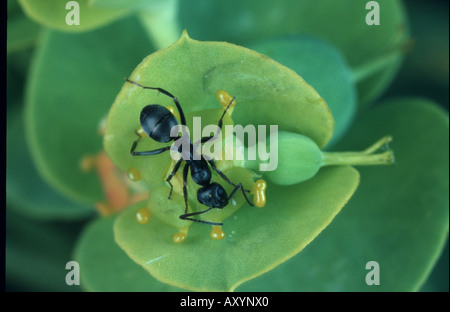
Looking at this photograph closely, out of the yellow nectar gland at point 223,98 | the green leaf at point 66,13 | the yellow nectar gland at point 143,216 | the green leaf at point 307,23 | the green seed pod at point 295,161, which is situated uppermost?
the green leaf at point 307,23

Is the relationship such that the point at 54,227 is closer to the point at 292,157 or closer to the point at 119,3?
the point at 119,3

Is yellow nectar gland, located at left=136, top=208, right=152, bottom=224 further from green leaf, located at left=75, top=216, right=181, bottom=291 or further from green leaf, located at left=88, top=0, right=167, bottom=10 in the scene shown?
green leaf, located at left=88, top=0, right=167, bottom=10

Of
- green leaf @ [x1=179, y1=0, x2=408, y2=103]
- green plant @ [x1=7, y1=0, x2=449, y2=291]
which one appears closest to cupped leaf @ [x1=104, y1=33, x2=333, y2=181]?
green plant @ [x1=7, y1=0, x2=449, y2=291]

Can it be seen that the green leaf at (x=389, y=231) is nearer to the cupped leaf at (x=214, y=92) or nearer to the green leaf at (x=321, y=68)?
the green leaf at (x=321, y=68)

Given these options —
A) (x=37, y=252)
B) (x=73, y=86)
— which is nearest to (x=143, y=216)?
(x=73, y=86)

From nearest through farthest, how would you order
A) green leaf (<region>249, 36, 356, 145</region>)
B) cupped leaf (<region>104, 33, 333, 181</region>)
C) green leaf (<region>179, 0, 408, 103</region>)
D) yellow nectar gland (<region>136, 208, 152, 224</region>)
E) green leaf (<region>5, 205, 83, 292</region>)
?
cupped leaf (<region>104, 33, 333, 181</region>) < yellow nectar gland (<region>136, 208, 152, 224</region>) < green leaf (<region>249, 36, 356, 145</region>) < green leaf (<region>179, 0, 408, 103</region>) < green leaf (<region>5, 205, 83, 292</region>)

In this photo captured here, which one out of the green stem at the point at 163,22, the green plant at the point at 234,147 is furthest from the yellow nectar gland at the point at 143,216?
the green stem at the point at 163,22

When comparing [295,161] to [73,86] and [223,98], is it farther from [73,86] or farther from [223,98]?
[73,86]

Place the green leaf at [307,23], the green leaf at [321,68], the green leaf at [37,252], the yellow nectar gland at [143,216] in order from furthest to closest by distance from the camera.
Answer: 1. the green leaf at [37,252]
2. the green leaf at [307,23]
3. the green leaf at [321,68]
4. the yellow nectar gland at [143,216]
